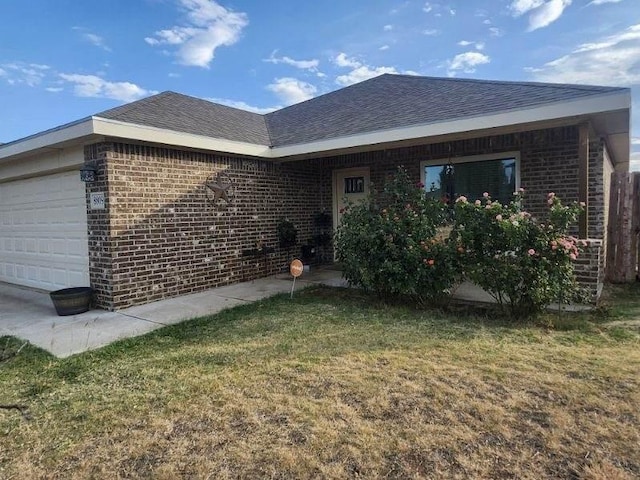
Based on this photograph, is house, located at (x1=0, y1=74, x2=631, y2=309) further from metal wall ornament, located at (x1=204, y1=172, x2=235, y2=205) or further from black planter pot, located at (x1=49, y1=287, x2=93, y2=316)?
black planter pot, located at (x1=49, y1=287, x2=93, y2=316)

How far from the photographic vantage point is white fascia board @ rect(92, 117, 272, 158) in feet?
18.6

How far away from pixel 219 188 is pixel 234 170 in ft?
2.00

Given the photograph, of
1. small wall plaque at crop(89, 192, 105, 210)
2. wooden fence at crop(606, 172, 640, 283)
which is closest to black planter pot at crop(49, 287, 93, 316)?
small wall plaque at crop(89, 192, 105, 210)

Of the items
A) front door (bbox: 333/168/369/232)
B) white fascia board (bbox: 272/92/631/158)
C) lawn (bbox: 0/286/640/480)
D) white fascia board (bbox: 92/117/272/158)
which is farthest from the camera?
front door (bbox: 333/168/369/232)

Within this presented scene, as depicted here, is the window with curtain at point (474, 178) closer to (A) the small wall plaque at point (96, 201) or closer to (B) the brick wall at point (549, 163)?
(B) the brick wall at point (549, 163)

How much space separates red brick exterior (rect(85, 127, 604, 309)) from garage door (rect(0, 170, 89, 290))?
689mm

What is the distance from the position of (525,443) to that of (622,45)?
34.7 ft

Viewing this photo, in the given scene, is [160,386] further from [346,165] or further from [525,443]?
[346,165]

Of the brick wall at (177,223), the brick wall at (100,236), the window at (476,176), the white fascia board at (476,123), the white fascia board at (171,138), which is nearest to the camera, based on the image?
the white fascia board at (476,123)

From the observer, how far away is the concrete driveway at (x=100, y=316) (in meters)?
4.68

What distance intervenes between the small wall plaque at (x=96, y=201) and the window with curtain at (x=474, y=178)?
5.41 metres

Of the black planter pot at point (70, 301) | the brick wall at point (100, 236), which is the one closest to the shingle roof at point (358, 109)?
the brick wall at point (100, 236)

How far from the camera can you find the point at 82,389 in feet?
10.8

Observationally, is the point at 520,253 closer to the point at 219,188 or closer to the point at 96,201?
the point at 219,188
